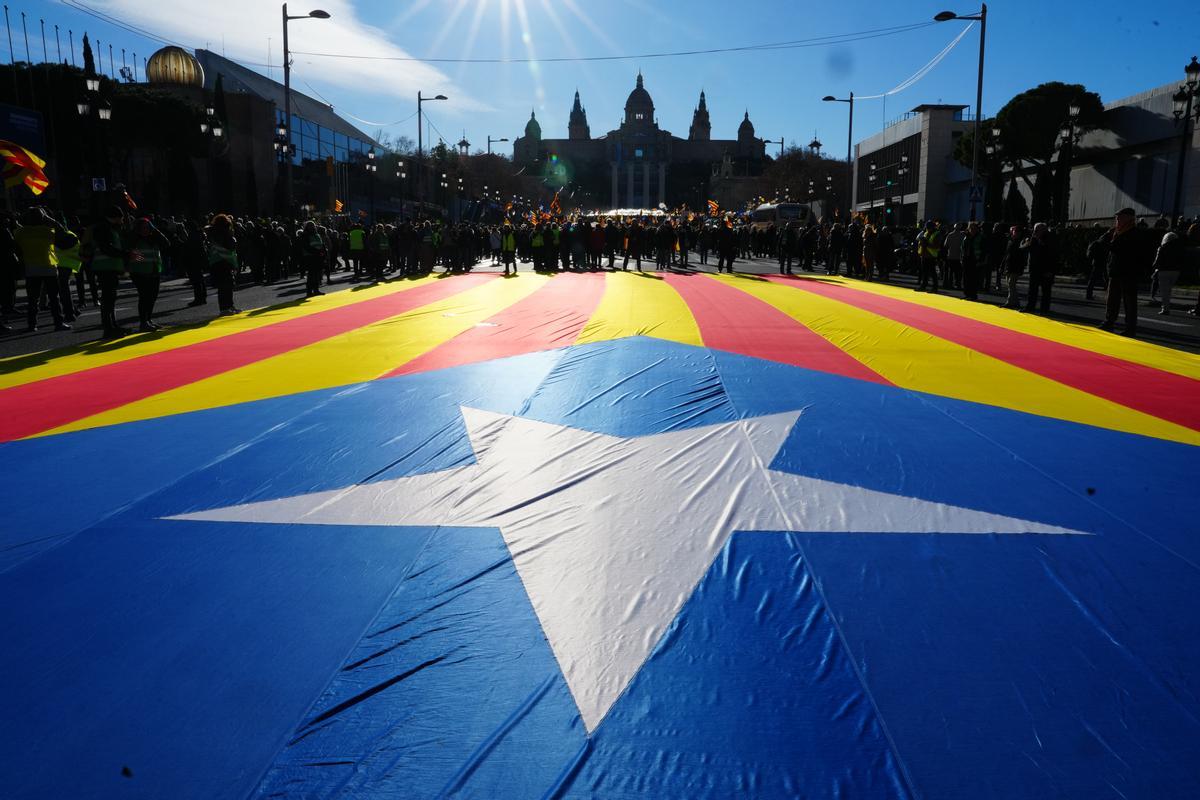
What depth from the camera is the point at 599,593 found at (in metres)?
3.44

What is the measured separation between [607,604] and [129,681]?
165 cm

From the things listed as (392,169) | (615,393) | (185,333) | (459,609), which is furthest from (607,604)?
(392,169)

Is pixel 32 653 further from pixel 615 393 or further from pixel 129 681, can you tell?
pixel 615 393

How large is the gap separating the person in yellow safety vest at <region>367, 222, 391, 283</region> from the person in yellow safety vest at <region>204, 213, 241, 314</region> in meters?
10.1

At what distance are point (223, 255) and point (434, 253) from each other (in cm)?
1509

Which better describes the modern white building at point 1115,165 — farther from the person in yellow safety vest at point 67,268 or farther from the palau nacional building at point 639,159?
the palau nacional building at point 639,159

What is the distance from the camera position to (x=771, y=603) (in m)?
3.36

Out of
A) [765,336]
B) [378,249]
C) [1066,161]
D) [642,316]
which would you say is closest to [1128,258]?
[765,336]

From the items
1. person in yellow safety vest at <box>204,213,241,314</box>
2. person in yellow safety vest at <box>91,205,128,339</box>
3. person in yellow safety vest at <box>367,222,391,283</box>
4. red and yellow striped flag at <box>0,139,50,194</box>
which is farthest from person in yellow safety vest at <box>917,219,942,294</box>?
red and yellow striped flag at <box>0,139,50,194</box>

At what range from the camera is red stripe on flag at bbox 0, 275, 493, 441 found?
22.1 feet

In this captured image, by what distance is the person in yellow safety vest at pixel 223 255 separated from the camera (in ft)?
44.5

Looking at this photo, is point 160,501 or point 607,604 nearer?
point 607,604

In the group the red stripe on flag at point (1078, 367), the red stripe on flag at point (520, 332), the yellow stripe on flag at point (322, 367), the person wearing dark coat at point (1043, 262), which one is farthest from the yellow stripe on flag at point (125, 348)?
the person wearing dark coat at point (1043, 262)

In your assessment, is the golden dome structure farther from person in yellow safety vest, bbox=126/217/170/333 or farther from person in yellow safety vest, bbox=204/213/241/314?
person in yellow safety vest, bbox=126/217/170/333
